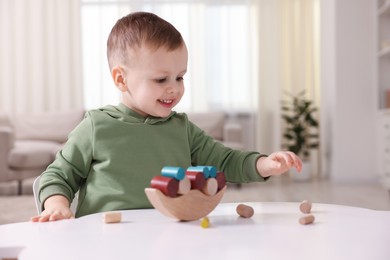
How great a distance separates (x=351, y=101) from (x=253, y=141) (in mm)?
1416

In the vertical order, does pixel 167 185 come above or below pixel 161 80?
below

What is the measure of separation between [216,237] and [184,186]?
92 millimetres

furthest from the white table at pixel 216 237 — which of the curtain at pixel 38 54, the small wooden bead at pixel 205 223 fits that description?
the curtain at pixel 38 54

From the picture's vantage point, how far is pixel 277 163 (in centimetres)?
98

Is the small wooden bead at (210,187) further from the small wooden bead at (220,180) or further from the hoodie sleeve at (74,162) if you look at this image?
the hoodie sleeve at (74,162)

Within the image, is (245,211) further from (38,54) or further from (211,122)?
(38,54)

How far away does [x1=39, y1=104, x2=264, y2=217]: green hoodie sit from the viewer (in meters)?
1.06

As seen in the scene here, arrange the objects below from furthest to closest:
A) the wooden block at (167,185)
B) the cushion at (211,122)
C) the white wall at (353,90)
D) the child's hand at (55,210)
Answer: the cushion at (211,122)
the white wall at (353,90)
the child's hand at (55,210)
the wooden block at (167,185)

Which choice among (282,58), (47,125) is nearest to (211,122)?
(282,58)

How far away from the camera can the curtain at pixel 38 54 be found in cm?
691

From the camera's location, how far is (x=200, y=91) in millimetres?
6914

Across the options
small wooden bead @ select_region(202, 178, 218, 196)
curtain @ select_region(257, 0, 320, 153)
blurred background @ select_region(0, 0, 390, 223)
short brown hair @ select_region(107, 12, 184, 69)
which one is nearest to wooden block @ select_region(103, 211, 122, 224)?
small wooden bead @ select_region(202, 178, 218, 196)

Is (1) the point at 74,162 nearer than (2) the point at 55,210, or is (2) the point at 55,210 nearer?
(2) the point at 55,210

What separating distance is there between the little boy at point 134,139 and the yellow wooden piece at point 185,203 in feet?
0.67
